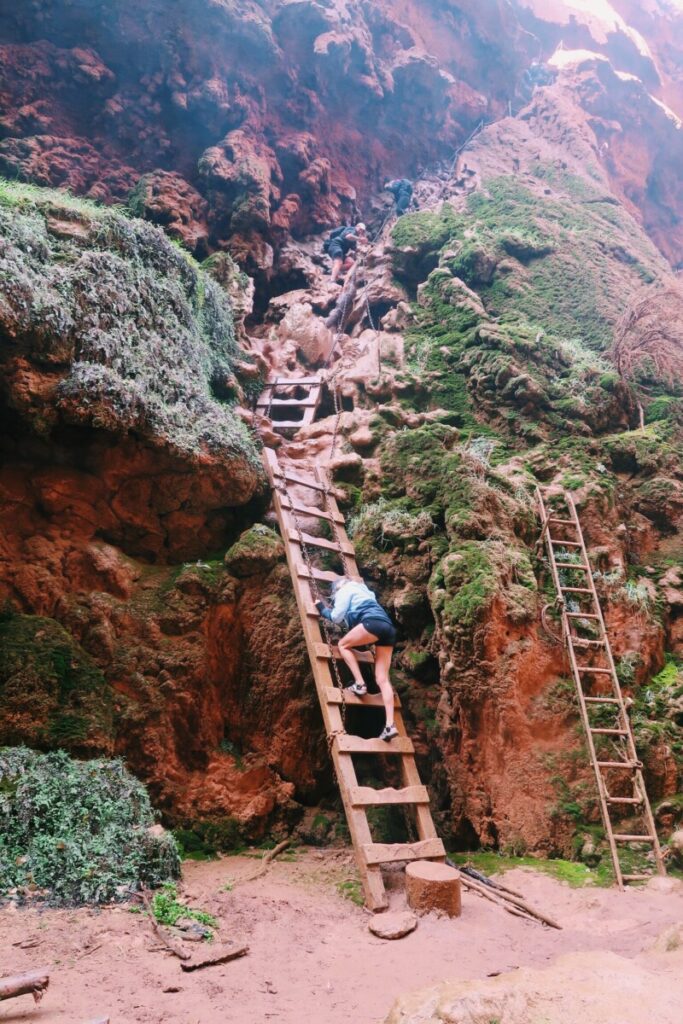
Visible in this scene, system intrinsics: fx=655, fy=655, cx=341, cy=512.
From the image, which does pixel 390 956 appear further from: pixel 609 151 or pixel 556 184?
pixel 609 151

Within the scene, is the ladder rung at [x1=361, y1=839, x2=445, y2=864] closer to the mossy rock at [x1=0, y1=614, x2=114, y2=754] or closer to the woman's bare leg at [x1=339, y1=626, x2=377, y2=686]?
the woman's bare leg at [x1=339, y1=626, x2=377, y2=686]

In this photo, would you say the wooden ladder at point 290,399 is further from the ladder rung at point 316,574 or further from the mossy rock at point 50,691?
the mossy rock at point 50,691

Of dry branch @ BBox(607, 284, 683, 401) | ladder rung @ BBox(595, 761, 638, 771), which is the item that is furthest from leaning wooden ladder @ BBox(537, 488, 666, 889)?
dry branch @ BBox(607, 284, 683, 401)

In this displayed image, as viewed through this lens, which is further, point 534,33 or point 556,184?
point 534,33

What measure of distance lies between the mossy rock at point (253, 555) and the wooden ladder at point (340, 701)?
192mm

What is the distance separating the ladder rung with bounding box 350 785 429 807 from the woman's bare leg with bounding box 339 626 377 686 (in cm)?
110

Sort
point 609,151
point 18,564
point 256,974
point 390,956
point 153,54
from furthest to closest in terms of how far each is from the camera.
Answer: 1. point 609,151
2. point 153,54
3. point 18,564
4. point 390,956
5. point 256,974

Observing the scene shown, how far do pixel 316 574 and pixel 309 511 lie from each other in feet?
3.91

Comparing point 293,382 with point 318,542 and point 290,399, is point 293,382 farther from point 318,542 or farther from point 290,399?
point 318,542

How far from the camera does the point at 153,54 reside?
1630cm

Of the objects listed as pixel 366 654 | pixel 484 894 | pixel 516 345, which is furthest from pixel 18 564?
pixel 516 345

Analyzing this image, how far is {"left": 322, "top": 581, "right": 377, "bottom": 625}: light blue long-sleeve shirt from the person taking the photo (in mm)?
7137

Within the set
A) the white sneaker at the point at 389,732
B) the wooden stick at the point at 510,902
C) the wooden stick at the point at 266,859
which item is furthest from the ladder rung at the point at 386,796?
the wooden stick at the point at 266,859

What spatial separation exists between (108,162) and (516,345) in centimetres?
1052
